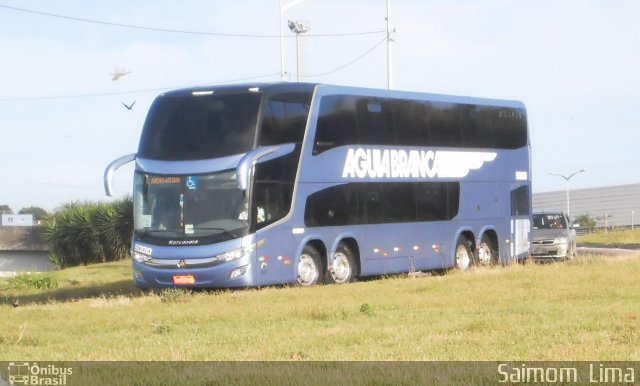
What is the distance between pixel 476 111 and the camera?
28672 millimetres

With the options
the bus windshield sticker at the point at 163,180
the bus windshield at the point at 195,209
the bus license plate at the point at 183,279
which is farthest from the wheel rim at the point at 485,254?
the bus windshield sticker at the point at 163,180

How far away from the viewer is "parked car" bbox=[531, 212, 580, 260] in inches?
1398

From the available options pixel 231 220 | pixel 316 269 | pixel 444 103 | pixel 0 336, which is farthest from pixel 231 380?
pixel 444 103

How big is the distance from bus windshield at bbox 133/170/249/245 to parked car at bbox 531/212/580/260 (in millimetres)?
15622

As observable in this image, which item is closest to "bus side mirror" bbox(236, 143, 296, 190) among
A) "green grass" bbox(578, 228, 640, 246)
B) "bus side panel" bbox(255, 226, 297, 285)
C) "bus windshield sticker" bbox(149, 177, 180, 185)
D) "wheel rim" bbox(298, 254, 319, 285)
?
"bus side panel" bbox(255, 226, 297, 285)

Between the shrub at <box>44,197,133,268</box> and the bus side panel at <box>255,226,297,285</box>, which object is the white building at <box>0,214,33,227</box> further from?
the bus side panel at <box>255,226,297,285</box>

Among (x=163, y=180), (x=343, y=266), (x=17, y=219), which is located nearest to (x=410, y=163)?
(x=343, y=266)

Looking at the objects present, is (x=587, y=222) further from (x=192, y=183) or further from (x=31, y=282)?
(x=192, y=183)

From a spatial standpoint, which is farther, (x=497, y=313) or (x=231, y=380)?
(x=497, y=313)

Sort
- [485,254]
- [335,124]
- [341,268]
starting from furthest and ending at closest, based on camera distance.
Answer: [485,254], [341,268], [335,124]

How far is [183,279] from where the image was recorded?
21922 millimetres

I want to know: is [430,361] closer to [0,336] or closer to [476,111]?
[0,336]

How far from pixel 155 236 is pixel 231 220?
1702 millimetres

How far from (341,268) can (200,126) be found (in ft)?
15.8
